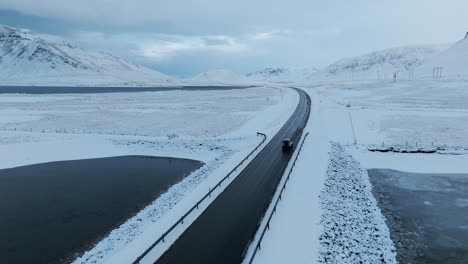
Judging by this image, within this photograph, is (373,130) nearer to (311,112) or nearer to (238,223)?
(311,112)

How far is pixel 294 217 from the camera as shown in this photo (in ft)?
62.5

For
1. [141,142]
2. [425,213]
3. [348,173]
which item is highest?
[141,142]

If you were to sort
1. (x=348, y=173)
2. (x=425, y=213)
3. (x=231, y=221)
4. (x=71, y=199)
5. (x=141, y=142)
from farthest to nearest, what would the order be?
1. (x=141, y=142)
2. (x=348, y=173)
3. (x=71, y=199)
4. (x=425, y=213)
5. (x=231, y=221)

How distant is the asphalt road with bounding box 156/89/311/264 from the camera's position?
589 inches

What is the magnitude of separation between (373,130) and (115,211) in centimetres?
3809

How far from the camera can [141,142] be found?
41.3m

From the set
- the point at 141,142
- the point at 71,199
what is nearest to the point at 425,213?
the point at 71,199

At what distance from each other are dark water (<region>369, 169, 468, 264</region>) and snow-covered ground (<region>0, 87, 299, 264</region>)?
Result: 1296 centimetres

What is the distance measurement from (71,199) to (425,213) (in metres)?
25.3

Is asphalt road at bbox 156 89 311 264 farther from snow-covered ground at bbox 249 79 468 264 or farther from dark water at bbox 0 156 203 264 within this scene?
dark water at bbox 0 156 203 264

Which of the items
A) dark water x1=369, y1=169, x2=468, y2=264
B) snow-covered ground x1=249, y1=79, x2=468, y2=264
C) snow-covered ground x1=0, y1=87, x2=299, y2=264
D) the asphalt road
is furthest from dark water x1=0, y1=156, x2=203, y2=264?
dark water x1=369, y1=169, x2=468, y2=264

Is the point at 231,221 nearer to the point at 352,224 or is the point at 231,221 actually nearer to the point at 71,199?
the point at 352,224

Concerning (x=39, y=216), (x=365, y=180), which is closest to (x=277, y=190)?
(x=365, y=180)

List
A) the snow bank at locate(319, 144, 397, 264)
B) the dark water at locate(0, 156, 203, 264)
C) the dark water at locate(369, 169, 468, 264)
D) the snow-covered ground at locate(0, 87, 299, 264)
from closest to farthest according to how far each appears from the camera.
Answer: the snow bank at locate(319, 144, 397, 264) < the dark water at locate(369, 169, 468, 264) < the dark water at locate(0, 156, 203, 264) < the snow-covered ground at locate(0, 87, 299, 264)
